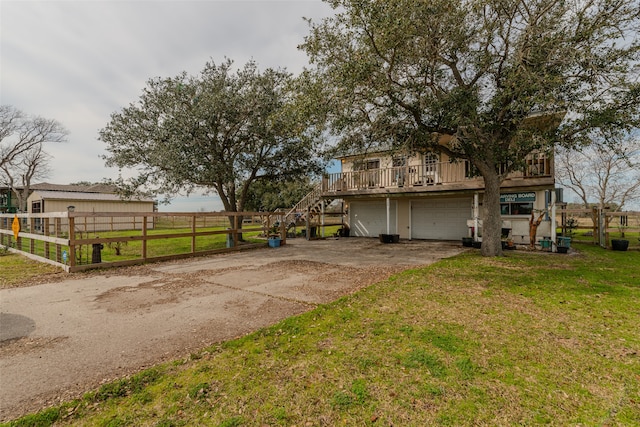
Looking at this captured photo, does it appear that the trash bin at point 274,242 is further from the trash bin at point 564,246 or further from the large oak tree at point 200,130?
the trash bin at point 564,246

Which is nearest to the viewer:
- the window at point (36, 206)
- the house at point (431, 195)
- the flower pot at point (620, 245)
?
the flower pot at point (620, 245)

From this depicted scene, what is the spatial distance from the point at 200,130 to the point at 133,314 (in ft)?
30.5

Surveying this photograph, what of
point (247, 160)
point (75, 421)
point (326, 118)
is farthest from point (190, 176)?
point (75, 421)

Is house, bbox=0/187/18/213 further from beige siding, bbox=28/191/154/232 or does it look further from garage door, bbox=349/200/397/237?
garage door, bbox=349/200/397/237

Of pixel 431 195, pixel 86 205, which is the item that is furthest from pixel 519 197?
pixel 86 205

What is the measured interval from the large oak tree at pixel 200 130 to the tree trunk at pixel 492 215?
272 inches

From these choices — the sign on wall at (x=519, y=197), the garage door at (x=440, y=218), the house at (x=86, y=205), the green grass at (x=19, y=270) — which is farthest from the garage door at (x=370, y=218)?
the house at (x=86, y=205)

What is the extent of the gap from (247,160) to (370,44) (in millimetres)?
7934

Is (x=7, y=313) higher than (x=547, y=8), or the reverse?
(x=547, y=8)

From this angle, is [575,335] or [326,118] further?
[326,118]

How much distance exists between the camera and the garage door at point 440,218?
50.2ft

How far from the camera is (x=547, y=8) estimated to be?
297 inches

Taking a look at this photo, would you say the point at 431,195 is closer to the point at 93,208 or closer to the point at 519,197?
the point at 519,197

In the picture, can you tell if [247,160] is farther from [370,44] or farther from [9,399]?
[9,399]
